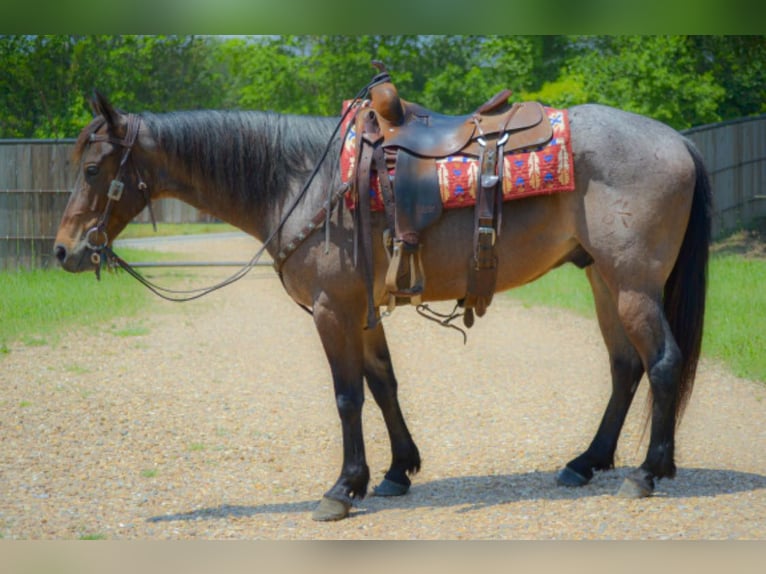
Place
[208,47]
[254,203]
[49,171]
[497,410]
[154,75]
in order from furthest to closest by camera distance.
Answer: [208,47] → [154,75] → [49,171] → [497,410] → [254,203]

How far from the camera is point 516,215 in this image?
4.62 meters

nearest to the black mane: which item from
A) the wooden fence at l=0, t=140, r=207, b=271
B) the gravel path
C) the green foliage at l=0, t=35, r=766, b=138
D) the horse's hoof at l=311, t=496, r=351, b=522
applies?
the horse's hoof at l=311, t=496, r=351, b=522

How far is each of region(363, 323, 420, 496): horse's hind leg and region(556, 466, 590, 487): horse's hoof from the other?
0.74 m

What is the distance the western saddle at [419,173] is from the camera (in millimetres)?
4516

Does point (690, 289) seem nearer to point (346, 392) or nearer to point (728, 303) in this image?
point (346, 392)

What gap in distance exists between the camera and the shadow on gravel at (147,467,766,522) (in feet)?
15.4

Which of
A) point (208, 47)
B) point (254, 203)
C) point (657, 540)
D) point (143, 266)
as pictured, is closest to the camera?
point (657, 540)

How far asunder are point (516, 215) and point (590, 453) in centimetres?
131

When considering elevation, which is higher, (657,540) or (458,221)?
(458,221)

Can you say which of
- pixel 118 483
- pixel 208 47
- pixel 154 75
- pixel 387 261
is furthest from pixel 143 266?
pixel 387 261

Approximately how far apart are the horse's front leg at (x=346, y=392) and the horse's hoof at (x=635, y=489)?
1216 millimetres

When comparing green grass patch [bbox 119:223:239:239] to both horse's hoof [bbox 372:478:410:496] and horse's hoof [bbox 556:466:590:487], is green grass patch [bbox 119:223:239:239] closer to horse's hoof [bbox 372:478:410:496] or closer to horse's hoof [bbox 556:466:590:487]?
horse's hoof [bbox 372:478:410:496]

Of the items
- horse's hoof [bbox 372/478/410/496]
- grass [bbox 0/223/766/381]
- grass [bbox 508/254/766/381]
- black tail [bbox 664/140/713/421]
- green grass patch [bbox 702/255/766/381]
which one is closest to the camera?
black tail [bbox 664/140/713/421]

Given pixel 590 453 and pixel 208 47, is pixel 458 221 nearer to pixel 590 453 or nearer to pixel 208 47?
pixel 590 453
